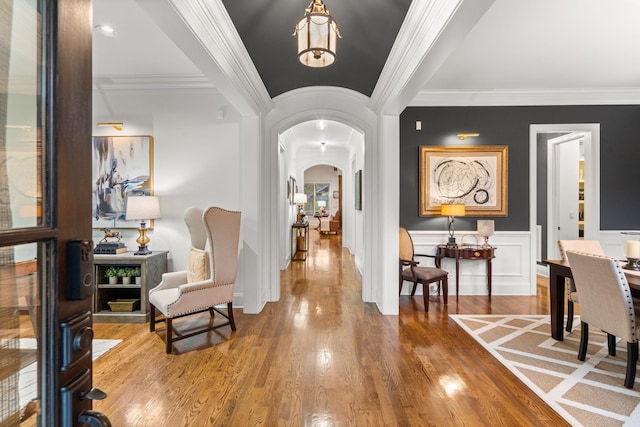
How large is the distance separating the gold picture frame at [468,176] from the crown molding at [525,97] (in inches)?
25.4

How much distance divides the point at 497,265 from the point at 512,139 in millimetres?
1829

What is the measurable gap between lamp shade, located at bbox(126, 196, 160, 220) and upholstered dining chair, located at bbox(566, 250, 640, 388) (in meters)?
4.11

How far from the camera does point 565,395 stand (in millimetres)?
2178

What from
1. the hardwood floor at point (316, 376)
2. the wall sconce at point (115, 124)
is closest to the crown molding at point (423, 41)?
A: the hardwood floor at point (316, 376)

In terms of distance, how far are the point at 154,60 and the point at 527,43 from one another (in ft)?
12.9

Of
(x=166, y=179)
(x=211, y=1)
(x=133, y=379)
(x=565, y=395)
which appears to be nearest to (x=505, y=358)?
(x=565, y=395)

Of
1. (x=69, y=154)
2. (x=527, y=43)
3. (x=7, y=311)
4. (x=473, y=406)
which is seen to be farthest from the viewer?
(x=527, y=43)

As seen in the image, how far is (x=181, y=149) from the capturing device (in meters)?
4.07

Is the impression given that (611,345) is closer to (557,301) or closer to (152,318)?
(557,301)

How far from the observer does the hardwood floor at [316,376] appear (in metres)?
1.99

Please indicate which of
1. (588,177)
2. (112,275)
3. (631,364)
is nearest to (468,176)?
(588,177)

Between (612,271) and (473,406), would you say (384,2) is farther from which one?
(473,406)

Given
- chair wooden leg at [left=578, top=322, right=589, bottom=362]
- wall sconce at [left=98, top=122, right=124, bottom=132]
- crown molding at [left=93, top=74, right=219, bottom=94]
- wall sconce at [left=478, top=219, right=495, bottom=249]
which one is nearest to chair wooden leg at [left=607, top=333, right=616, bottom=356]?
chair wooden leg at [left=578, top=322, right=589, bottom=362]

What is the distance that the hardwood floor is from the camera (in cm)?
199
